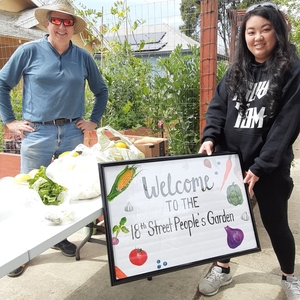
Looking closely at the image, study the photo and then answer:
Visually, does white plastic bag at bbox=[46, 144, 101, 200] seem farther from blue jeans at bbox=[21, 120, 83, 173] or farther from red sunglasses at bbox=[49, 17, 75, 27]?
red sunglasses at bbox=[49, 17, 75, 27]

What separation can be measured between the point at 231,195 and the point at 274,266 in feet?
3.30

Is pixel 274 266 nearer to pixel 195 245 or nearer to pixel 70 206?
pixel 195 245

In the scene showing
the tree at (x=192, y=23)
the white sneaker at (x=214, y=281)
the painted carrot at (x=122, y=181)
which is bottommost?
the white sneaker at (x=214, y=281)

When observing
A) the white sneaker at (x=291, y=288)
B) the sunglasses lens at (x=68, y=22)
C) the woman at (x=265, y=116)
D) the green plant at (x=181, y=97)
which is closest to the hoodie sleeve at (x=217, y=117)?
the woman at (x=265, y=116)

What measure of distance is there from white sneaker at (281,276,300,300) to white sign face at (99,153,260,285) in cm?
39

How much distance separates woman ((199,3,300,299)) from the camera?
1595 millimetres

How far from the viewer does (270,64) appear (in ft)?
5.43

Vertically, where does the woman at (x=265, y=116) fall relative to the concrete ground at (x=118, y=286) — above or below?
above

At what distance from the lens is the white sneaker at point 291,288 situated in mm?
1892

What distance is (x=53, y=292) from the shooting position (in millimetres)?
2111

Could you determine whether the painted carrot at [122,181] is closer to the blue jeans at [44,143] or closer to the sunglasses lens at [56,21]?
the blue jeans at [44,143]

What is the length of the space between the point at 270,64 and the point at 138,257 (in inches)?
47.6

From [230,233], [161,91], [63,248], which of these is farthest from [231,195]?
[161,91]

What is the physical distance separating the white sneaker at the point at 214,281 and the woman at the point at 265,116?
0.37 metres
